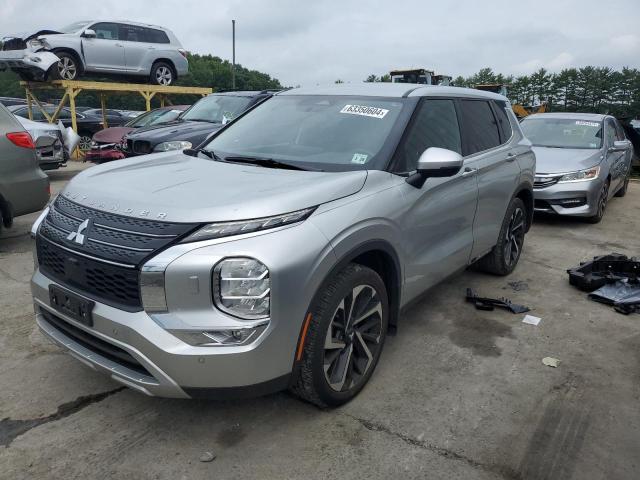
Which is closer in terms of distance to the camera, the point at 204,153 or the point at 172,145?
the point at 204,153

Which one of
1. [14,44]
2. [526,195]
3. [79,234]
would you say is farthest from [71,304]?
[14,44]

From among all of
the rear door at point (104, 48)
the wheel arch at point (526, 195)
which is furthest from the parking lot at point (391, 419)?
the rear door at point (104, 48)

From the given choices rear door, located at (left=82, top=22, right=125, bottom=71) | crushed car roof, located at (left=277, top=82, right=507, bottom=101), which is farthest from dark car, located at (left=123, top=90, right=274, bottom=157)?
rear door, located at (left=82, top=22, right=125, bottom=71)

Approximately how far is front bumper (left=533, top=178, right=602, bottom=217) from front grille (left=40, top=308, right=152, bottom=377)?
6.23 metres

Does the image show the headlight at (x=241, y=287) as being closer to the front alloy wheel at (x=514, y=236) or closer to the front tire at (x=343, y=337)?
the front tire at (x=343, y=337)

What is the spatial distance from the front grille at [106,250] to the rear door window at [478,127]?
100 inches

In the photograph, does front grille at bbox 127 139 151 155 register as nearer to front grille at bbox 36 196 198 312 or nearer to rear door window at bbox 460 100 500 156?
rear door window at bbox 460 100 500 156

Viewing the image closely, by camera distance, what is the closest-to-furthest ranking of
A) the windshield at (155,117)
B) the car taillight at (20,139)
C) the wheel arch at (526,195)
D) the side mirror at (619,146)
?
1. the wheel arch at (526,195)
2. the car taillight at (20,139)
3. the side mirror at (619,146)
4. the windshield at (155,117)

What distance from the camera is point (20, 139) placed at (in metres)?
5.26

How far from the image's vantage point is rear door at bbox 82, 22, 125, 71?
1423 centimetres

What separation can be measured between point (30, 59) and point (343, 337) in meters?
13.4

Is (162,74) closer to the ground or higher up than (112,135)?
higher up

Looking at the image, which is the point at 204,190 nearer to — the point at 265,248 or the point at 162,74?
the point at 265,248

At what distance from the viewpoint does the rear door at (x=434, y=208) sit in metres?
3.19
